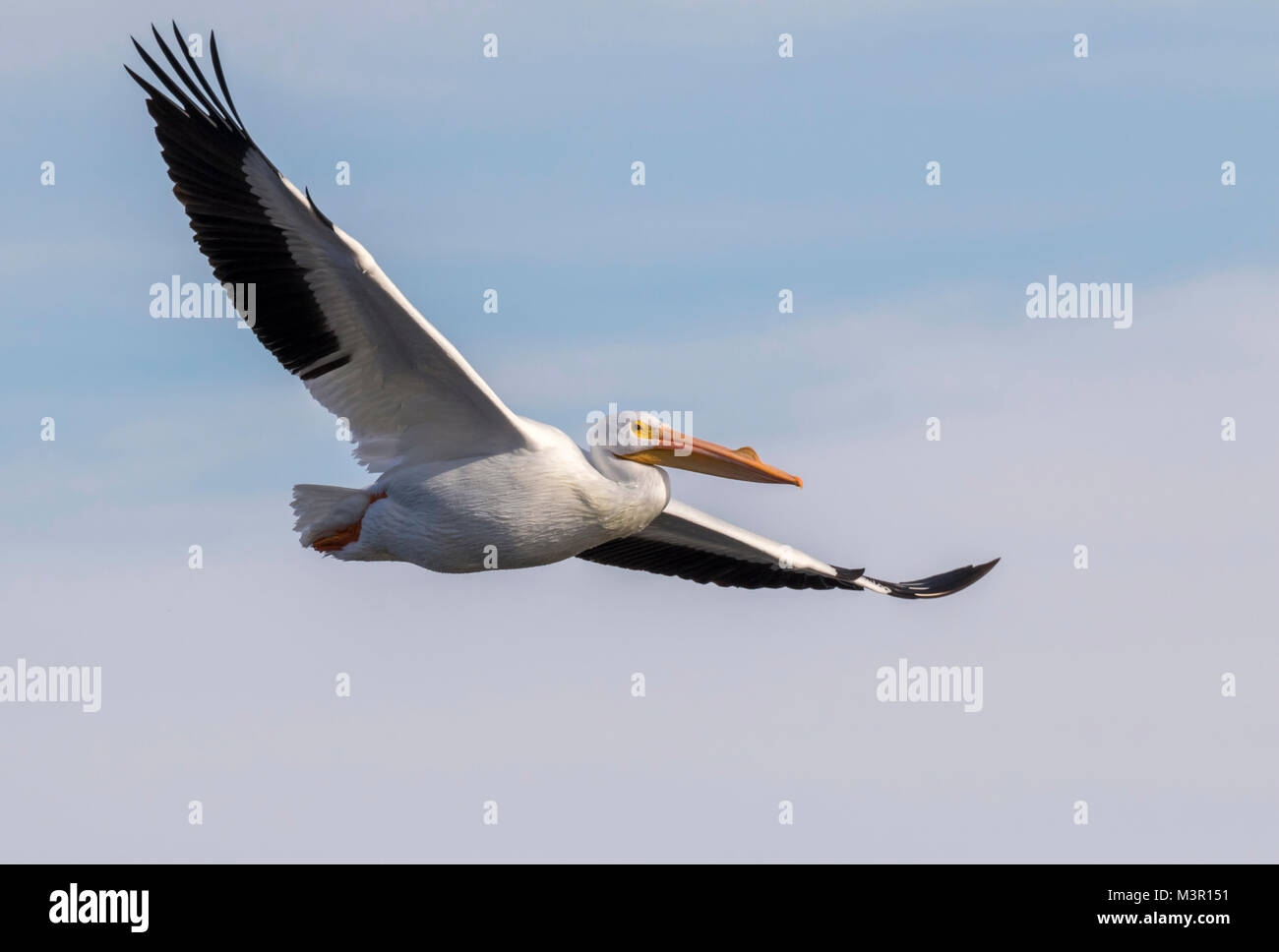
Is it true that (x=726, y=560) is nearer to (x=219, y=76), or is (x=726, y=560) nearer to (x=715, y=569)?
(x=715, y=569)

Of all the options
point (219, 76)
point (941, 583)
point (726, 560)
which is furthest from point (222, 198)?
point (941, 583)

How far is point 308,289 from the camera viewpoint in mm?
9844

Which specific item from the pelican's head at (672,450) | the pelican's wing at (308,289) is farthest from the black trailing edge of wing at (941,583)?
the pelican's wing at (308,289)

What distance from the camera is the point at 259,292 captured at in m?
9.93

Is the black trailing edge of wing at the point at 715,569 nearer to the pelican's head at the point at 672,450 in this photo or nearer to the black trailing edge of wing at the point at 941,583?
the black trailing edge of wing at the point at 941,583

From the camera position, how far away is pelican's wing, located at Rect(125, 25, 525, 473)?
962 centimetres

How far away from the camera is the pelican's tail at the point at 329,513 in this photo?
10.5 meters

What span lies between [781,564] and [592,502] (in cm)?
289

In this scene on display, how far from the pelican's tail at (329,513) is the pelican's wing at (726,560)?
7.40ft

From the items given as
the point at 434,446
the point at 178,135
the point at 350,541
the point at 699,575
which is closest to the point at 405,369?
the point at 434,446

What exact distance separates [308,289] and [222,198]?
0.72 m

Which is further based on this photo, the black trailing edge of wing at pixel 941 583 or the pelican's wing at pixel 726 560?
the black trailing edge of wing at pixel 941 583

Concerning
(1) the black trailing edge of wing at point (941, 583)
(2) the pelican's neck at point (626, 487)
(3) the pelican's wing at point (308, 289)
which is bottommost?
(1) the black trailing edge of wing at point (941, 583)

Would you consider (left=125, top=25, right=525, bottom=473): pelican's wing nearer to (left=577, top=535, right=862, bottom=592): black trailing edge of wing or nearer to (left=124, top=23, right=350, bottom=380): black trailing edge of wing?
(left=124, top=23, right=350, bottom=380): black trailing edge of wing
